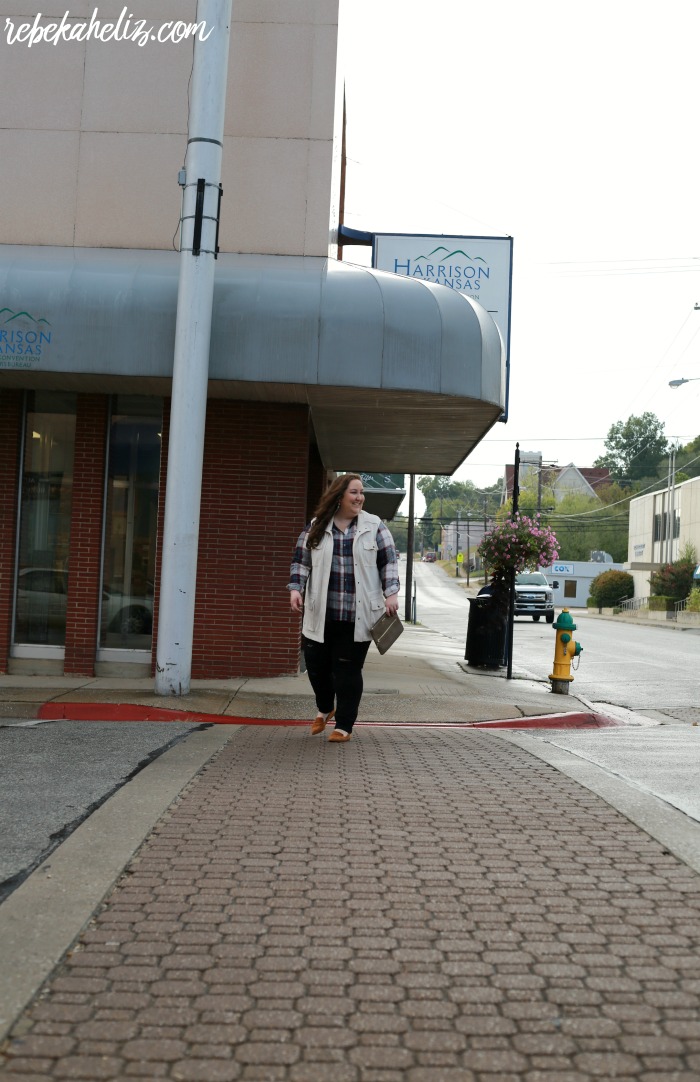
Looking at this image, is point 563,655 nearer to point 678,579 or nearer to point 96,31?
point 96,31

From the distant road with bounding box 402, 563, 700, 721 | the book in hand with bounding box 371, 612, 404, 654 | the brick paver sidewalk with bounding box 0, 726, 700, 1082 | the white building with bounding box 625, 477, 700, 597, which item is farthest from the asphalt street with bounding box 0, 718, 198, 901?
the white building with bounding box 625, 477, 700, 597

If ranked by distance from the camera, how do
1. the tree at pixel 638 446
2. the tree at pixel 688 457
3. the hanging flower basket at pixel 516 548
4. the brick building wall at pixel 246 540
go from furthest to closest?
the tree at pixel 638 446, the tree at pixel 688 457, the hanging flower basket at pixel 516 548, the brick building wall at pixel 246 540

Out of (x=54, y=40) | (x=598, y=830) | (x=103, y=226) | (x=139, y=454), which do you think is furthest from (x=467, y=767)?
(x=54, y=40)

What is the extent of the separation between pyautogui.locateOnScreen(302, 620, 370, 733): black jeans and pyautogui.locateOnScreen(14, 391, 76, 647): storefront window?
5205mm

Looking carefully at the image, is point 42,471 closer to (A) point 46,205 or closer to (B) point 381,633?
(A) point 46,205

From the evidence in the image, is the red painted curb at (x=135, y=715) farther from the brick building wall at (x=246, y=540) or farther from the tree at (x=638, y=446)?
the tree at (x=638, y=446)

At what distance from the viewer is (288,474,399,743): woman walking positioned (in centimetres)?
734

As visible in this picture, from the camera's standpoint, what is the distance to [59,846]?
4.39 meters

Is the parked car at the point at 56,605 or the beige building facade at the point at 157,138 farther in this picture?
the parked car at the point at 56,605

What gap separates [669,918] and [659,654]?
19.8 m

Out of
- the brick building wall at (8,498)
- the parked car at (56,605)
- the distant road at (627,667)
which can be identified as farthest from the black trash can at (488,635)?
the brick building wall at (8,498)

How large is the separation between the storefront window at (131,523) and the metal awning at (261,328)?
118 cm

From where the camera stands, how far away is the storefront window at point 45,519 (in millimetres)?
11836

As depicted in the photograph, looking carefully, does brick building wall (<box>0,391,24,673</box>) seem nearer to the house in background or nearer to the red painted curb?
the red painted curb
